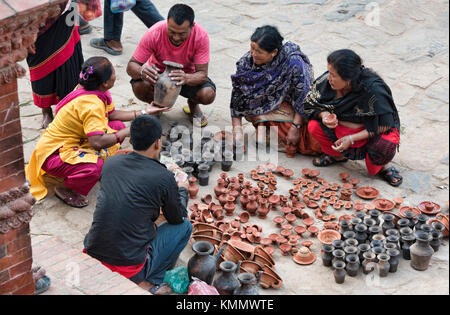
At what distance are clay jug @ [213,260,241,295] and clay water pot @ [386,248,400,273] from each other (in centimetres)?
109

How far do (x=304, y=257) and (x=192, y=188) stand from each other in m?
1.21

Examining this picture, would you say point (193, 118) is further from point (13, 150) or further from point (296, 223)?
point (13, 150)

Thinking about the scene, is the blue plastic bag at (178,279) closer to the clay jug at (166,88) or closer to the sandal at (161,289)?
the sandal at (161,289)

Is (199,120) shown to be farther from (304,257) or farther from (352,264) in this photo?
(352,264)

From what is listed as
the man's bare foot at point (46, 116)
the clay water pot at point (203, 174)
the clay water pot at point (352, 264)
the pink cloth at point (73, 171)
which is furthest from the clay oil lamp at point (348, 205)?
the man's bare foot at point (46, 116)

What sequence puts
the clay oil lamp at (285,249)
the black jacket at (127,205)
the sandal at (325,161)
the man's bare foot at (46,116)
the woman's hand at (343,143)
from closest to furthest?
1. the black jacket at (127,205)
2. the clay oil lamp at (285,249)
3. the woman's hand at (343,143)
4. the sandal at (325,161)
5. the man's bare foot at (46,116)

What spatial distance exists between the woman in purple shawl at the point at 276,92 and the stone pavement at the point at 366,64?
10.3 inches

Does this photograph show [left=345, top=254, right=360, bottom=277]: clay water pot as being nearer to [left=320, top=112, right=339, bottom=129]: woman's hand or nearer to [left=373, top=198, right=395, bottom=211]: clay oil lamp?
[left=373, top=198, right=395, bottom=211]: clay oil lamp

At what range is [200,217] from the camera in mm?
4867

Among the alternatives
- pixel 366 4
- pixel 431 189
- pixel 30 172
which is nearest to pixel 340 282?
pixel 431 189

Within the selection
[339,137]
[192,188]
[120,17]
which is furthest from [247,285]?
[120,17]

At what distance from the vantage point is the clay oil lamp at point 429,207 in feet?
16.0

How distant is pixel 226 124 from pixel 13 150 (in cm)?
339

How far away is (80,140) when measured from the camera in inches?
200
